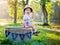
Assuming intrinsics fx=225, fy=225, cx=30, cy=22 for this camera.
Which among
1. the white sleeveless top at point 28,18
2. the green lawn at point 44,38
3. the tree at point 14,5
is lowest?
the green lawn at point 44,38

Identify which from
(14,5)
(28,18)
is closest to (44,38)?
(28,18)

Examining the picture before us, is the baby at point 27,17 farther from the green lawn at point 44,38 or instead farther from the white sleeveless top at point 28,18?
the green lawn at point 44,38

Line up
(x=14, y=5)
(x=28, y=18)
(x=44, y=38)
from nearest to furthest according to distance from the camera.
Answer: (x=28, y=18) < (x=44, y=38) < (x=14, y=5)

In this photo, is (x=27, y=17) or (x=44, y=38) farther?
(x=44, y=38)

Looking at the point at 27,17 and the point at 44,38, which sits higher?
the point at 27,17

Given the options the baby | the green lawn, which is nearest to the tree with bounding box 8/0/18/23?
the green lawn

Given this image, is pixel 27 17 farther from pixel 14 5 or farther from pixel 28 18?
pixel 14 5

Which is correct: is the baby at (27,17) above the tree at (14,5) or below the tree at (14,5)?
below

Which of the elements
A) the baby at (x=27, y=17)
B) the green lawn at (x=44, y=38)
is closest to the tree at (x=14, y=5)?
the green lawn at (x=44, y=38)

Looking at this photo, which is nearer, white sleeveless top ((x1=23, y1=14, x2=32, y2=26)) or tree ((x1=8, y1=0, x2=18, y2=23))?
white sleeveless top ((x1=23, y1=14, x2=32, y2=26))

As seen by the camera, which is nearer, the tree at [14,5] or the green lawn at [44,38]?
the green lawn at [44,38]

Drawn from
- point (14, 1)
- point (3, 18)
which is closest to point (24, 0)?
point (14, 1)

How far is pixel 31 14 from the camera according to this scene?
2.41 meters

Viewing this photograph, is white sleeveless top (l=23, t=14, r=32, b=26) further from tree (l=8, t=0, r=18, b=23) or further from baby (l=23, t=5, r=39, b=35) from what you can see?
tree (l=8, t=0, r=18, b=23)
